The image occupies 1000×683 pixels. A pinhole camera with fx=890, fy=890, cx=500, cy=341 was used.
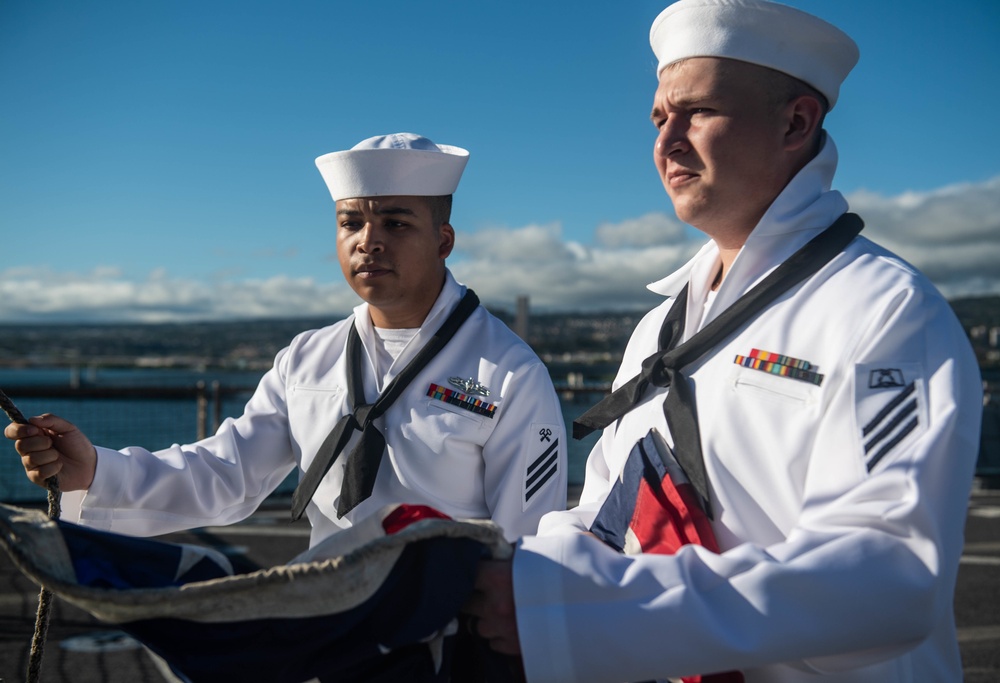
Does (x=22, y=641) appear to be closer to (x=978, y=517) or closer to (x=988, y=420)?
(x=978, y=517)

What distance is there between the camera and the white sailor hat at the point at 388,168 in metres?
3.18

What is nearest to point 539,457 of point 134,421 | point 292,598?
point 292,598

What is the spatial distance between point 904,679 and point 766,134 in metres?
1.11

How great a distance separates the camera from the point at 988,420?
13109 millimetres

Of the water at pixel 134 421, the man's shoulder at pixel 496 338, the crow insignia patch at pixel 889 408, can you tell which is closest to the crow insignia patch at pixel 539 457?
the man's shoulder at pixel 496 338

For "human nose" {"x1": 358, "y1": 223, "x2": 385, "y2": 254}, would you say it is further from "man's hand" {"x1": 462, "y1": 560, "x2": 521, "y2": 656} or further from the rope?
"man's hand" {"x1": 462, "y1": 560, "x2": 521, "y2": 656}

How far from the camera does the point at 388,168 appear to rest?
126 inches

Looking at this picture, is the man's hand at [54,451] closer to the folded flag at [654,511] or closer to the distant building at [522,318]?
the folded flag at [654,511]

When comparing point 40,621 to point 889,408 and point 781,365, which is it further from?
point 889,408

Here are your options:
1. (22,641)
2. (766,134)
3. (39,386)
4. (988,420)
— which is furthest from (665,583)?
(988,420)

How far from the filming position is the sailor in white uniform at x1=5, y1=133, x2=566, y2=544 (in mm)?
2941

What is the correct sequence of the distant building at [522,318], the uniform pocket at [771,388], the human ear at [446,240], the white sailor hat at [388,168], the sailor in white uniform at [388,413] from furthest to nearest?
the distant building at [522,318] < the human ear at [446,240] < the white sailor hat at [388,168] < the sailor in white uniform at [388,413] < the uniform pocket at [771,388]

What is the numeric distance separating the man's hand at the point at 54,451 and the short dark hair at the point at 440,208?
140 centimetres

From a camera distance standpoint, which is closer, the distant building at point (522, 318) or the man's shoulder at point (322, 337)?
the man's shoulder at point (322, 337)
